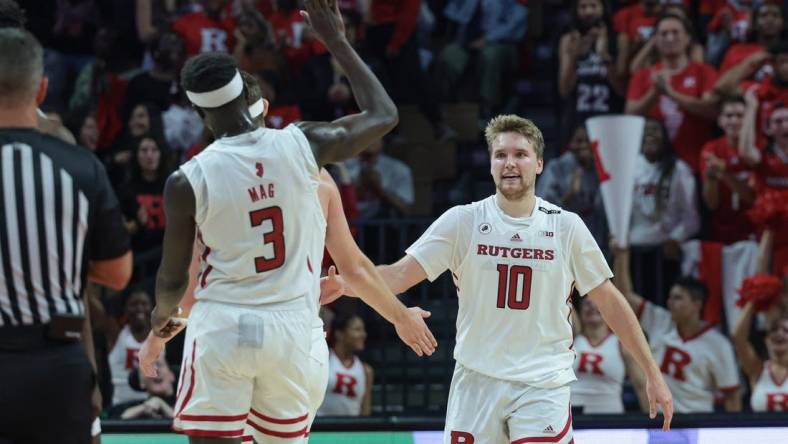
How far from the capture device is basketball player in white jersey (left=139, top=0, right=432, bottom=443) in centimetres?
517

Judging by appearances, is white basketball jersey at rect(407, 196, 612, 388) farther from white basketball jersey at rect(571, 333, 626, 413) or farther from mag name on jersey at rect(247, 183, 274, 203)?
white basketball jersey at rect(571, 333, 626, 413)

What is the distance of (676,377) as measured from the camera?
10000 millimetres

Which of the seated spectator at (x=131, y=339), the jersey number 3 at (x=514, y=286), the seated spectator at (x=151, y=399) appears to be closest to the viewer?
→ the jersey number 3 at (x=514, y=286)

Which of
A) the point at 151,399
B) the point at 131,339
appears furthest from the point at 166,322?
the point at 131,339

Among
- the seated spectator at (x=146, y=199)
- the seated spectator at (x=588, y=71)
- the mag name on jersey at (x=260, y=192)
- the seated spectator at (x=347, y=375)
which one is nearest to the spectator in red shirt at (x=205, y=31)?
the seated spectator at (x=146, y=199)

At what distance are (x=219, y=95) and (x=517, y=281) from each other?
1.88 m

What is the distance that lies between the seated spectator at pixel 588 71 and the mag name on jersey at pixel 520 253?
538cm

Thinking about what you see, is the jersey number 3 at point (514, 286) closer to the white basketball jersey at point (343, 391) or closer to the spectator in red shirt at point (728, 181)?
the white basketball jersey at point (343, 391)

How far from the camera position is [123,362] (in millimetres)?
10312

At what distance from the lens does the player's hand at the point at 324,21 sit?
17.9 feet

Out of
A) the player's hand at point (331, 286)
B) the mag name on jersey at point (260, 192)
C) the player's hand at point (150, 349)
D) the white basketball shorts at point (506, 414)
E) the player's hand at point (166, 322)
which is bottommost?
the white basketball shorts at point (506, 414)

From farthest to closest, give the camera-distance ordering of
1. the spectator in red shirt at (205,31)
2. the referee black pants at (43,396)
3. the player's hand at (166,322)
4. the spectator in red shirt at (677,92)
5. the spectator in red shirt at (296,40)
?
1. the spectator in red shirt at (296,40)
2. the spectator in red shirt at (205,31)
3. the spectator in red shirt at (677,92)
4. the player's hand at (166,322)
5. the referee black pants at (43,396)

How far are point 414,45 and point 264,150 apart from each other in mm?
7989

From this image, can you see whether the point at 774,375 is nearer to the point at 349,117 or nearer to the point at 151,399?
the point at 151,399
